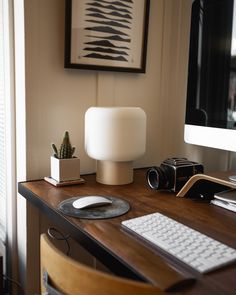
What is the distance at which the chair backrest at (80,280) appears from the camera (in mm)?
563

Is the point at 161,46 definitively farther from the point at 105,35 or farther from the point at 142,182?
the point at 142,182

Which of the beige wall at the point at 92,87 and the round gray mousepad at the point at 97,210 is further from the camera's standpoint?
the beige wall at the point at 92,87

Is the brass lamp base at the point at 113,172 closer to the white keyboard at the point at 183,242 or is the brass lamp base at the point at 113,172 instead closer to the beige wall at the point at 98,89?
the beige wall at the point at 98,89

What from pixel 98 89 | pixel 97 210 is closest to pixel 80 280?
pixel 97 210

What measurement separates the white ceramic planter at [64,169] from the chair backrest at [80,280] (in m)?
0.58

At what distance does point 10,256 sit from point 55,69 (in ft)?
3.02

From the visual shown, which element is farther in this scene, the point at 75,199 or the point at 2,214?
the point at 2,214

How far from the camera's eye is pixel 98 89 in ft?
5.11

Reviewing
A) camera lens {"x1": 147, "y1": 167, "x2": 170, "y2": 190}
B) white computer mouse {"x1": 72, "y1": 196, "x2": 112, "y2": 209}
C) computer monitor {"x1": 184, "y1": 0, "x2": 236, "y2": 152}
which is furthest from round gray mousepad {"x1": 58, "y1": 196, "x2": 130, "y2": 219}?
computer monitor {"x1": 184, "y1": 0, "x2": 236, "y2": 152}

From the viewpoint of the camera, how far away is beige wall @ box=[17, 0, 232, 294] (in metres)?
1.39

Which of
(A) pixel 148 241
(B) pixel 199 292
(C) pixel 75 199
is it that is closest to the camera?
(B) pixel 199 292

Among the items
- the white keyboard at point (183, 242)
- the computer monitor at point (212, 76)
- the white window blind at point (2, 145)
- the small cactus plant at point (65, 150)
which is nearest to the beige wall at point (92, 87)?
the small cactus plant at point (65, 150)

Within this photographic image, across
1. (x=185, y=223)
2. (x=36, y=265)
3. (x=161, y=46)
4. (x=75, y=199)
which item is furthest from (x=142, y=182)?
(x=161, y=46)

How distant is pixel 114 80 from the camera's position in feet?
5.25
